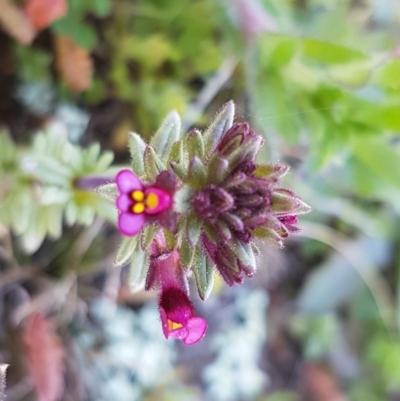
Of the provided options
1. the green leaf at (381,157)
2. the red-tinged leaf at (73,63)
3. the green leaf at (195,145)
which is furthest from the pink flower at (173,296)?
the green leaf at (381,157)

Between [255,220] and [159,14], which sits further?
[159,14]

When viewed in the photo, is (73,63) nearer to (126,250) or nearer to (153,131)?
(153,131)

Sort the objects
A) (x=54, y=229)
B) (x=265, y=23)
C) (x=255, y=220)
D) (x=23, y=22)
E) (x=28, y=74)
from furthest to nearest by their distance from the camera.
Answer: (x=265, y=23)
(x=28, y=74)
(x=23, y=22)
(x=54, y=229)
(x=255, y=220)

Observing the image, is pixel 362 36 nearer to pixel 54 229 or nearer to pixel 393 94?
pixel 393 94

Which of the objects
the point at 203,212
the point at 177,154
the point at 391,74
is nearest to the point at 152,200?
the point at 203,212

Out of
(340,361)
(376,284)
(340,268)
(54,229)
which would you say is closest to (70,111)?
(54,229)

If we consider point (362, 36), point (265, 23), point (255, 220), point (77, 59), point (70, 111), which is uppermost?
point (362, 36)

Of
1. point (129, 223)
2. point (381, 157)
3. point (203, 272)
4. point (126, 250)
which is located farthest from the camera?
point (381, 157)
